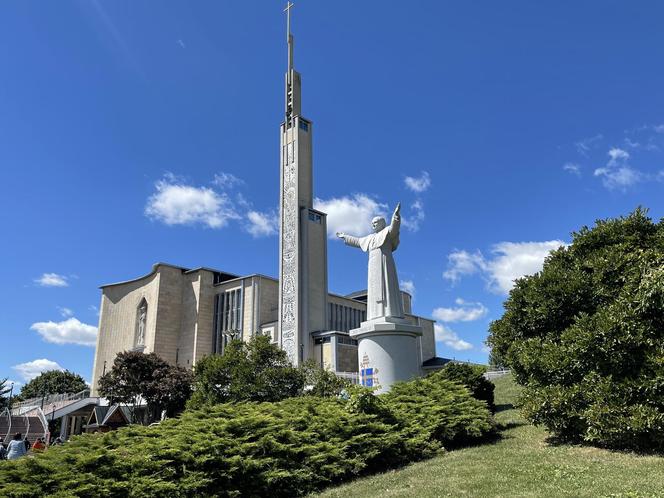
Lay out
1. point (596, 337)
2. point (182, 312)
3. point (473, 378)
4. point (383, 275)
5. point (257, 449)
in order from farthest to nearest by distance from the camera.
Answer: point (182, 312) < point (383, 275) < point (473, 378) < point (596, 337) < point (257, 449)

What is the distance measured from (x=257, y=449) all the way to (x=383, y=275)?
8.10 meters

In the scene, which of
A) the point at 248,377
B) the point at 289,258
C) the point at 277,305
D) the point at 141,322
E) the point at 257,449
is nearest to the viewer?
→ the point at 257,449

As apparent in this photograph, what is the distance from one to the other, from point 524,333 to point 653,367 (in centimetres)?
301

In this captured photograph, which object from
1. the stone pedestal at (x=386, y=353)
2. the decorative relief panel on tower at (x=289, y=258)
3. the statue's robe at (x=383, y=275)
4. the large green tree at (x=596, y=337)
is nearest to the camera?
the large green tree at (x=596, y=337)

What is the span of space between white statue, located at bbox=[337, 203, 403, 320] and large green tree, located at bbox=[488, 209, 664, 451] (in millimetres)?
3975

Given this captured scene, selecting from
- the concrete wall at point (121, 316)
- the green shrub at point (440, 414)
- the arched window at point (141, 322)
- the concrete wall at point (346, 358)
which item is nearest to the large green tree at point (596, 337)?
the green shrub at point (440, 414)

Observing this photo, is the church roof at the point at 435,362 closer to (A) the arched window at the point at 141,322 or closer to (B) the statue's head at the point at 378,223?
(A) the arched window at the point at 141,322

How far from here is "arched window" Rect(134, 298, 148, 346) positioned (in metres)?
55.7

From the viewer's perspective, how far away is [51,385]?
6812 centimetres

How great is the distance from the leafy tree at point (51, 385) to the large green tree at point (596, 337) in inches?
2782

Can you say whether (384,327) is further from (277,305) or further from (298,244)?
(277,305)

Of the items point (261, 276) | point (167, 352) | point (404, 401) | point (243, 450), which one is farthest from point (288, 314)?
point (243, 450)

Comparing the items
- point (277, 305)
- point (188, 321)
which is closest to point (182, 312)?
point (188, 321)

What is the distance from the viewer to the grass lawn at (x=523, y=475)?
6.75 meters
